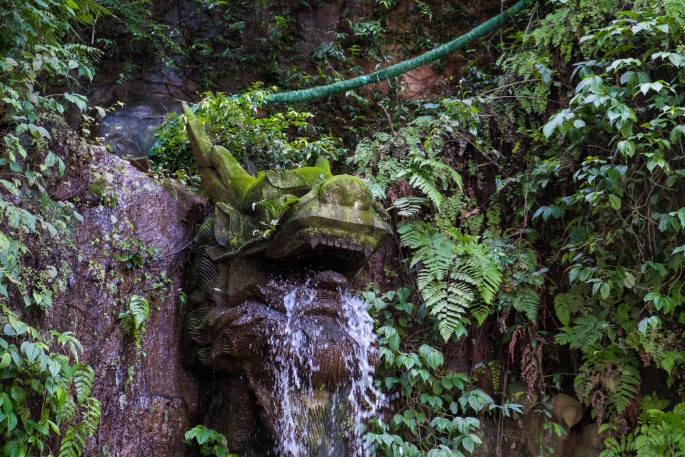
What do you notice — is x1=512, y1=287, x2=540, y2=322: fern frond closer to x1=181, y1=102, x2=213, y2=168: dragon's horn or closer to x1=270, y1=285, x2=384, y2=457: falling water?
x1=270, y1=285, x2=384, y2=457: falling water

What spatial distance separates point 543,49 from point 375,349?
286 cm

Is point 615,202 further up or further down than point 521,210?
further down

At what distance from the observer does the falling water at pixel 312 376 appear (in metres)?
3.65

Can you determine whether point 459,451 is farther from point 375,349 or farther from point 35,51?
point 35,51

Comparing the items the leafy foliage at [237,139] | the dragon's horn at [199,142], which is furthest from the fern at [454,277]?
the dragon's horn at [199,142]

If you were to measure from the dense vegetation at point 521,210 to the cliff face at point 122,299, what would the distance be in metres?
0.15

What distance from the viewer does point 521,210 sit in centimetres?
507

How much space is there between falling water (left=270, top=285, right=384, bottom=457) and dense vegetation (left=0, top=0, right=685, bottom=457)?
39cm

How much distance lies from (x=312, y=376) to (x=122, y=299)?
1179 mm

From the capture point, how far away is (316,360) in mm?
3654

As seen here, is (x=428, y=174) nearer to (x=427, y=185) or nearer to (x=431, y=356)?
(x=427, y=185)

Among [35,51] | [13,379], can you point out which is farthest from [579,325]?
[35,51]

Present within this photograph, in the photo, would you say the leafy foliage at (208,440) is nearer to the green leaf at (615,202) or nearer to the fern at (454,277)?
the fern at (454,277)

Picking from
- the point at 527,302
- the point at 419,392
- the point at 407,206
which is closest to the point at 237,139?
the point at 407,206
